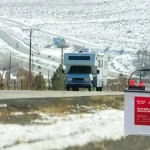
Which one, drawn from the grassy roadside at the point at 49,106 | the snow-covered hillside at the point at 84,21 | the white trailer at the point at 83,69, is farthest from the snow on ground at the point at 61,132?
the snow-covered hillside at the point at 84,21

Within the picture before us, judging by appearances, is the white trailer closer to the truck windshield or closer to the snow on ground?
the truck windshield

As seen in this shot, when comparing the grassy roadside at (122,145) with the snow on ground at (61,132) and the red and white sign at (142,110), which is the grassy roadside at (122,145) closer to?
the snow on ground at (61,132)

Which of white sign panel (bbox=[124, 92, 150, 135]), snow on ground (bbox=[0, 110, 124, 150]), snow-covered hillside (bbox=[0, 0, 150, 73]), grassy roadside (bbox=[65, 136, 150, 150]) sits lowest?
grassy roadside (bbox=[65, 136, 150, 150])

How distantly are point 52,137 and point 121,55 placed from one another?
122 meters

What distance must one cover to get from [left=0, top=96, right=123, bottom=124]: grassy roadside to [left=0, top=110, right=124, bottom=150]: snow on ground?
66cm

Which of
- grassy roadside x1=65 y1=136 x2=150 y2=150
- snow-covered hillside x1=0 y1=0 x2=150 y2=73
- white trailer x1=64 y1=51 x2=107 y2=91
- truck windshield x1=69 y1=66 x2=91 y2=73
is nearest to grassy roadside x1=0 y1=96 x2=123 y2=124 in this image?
grassy roadside x1=65 y1=136 x2=150 y2=150

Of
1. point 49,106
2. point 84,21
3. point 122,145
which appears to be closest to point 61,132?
point 122,145

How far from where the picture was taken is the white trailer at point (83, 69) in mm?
35125

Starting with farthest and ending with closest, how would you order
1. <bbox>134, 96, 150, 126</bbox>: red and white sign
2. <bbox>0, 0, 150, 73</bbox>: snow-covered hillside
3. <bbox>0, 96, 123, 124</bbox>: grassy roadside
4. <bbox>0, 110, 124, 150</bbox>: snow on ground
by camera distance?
<bbox>0, 0, 150, 73</bbox>: snow-covered hillside < <bbox>0, 96, 123, 124</bbox>: grassy roadside < <bbox>0, 110, 124, 150</bbox>: snow on ground < <bbox>134, 96, 150, 126</bbox>: red and white sign

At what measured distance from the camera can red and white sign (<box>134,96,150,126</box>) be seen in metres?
6.64

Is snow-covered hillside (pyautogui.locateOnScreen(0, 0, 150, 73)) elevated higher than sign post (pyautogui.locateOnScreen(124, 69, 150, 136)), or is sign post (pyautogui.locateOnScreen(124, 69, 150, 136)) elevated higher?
snow-covered hillside (pyautogui.locateOnScreen(0, 0, 150, 73))

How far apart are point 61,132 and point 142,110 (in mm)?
8089

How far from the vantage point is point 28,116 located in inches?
637

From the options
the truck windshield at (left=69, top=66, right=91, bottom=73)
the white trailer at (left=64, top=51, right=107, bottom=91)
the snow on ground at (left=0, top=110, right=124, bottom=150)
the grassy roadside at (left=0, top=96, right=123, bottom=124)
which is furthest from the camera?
the truck windshield at (left=69, top=66, right=91, bottom=73)
